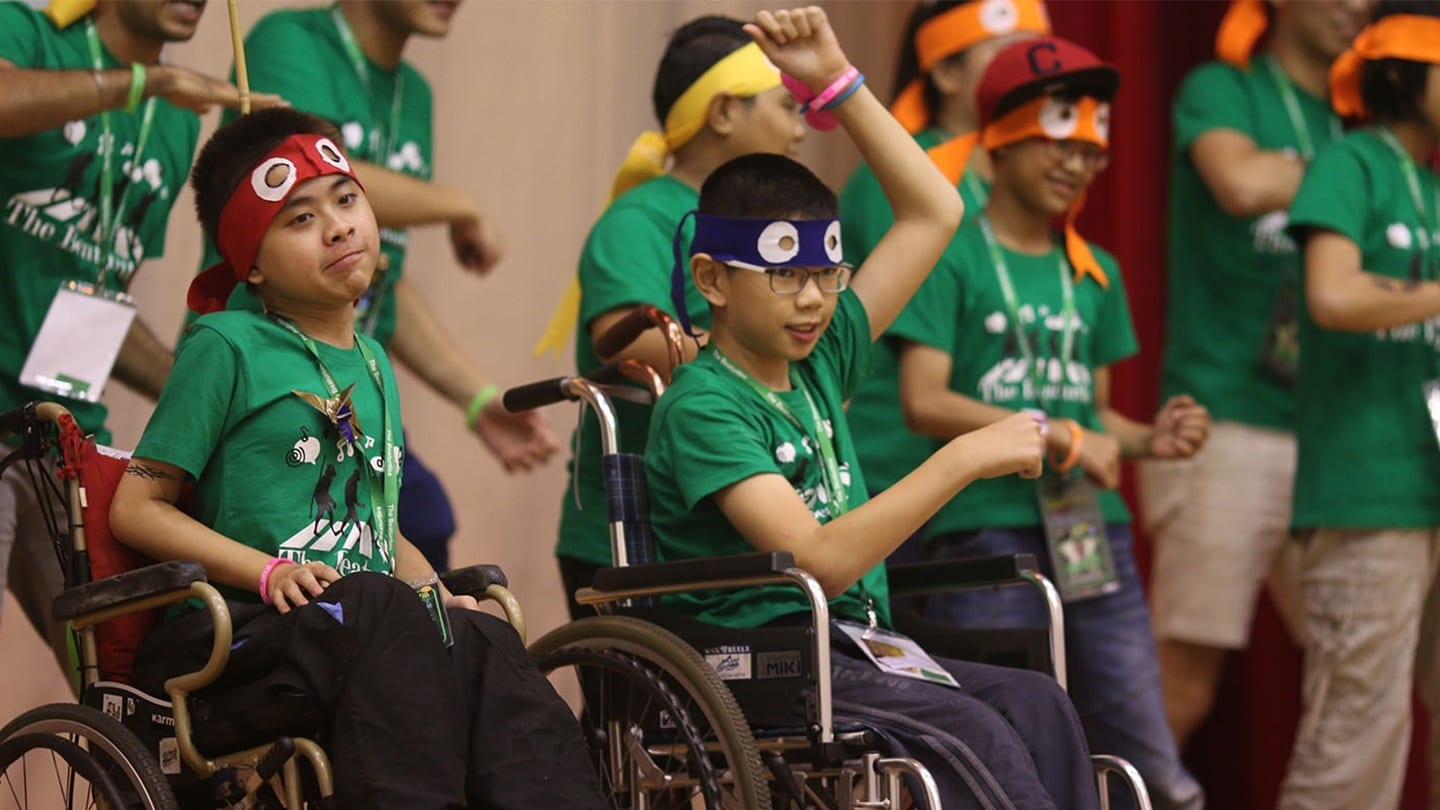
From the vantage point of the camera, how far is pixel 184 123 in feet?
9.87

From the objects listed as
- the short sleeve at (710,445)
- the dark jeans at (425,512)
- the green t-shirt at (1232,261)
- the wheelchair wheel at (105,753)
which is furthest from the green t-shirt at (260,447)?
the green t-shirt at (1232,261)

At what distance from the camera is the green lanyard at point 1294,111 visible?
4180mm

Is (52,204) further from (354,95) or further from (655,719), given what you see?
(655,719)

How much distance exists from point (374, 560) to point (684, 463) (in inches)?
17.3

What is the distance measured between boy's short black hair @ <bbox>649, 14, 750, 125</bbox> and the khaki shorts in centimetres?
153

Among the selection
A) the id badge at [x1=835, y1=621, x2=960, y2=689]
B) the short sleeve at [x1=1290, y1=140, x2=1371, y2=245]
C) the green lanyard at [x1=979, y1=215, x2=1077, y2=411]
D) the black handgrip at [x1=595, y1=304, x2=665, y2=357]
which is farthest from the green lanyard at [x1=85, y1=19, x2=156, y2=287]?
the short sleeve at [x1=1290, y1=140, x2=1371, y2=245]

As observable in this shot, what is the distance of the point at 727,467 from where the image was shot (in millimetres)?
2475

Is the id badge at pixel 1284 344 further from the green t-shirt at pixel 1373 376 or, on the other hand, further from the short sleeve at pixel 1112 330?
the short sleeve at pixel 1112 330

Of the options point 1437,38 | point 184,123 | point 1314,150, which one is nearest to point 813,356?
point 184,123

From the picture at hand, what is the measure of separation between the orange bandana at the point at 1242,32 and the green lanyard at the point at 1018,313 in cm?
108

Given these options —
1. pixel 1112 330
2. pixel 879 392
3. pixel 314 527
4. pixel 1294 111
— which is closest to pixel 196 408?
pixel 314 527

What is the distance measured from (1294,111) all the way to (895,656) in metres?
2.21

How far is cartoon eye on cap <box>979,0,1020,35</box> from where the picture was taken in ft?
12.5

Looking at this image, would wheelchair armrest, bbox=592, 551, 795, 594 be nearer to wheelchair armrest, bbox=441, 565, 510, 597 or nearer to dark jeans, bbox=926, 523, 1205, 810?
wheelchair armrest, bbox=441, 565, 510, 597
